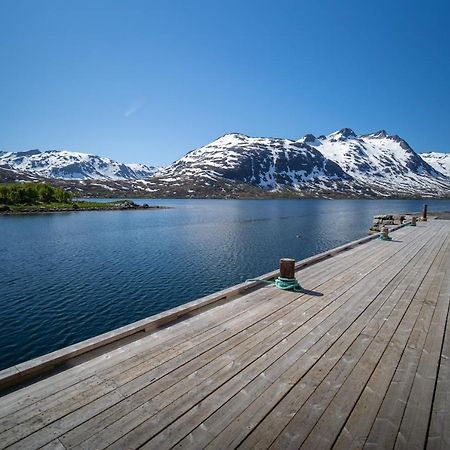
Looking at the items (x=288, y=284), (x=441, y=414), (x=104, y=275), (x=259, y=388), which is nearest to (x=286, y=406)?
(x=259, y=388)

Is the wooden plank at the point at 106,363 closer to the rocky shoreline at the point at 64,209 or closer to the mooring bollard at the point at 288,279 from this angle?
the mooring bollard at the point at 288,279

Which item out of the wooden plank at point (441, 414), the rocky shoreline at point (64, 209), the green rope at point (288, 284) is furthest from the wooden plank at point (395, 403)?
the rocky shoreline at point (64, 209)

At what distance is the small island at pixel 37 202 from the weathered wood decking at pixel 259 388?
100 meters

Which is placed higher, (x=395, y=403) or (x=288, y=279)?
(x=288, y=279)

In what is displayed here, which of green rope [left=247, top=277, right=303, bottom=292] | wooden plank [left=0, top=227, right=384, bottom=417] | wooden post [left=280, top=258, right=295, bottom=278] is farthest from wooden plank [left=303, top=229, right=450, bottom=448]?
wooden post [left=280, top=258, right=295, bottom=278]

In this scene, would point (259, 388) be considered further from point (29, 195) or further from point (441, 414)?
point (29, 195)

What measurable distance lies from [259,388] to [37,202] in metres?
121

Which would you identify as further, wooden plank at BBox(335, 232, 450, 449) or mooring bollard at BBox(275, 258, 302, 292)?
mooring bollard at BBox(275, 258, 302, 292)

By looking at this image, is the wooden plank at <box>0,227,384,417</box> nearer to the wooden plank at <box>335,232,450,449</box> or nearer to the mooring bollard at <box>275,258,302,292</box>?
the mooring bollard at <box>275,258,302,292</box>

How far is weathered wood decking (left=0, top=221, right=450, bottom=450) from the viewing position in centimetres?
438

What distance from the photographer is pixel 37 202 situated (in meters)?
107

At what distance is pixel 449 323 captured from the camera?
8531 millimetres

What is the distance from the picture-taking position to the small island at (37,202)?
95606mm

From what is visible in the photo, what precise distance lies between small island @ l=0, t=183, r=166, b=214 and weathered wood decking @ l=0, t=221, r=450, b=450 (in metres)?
100
